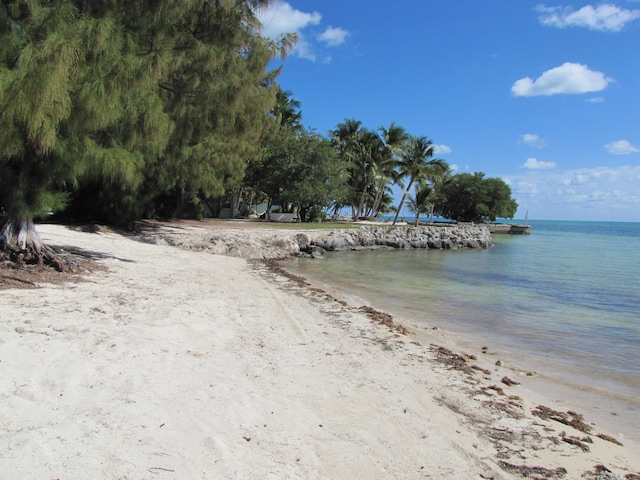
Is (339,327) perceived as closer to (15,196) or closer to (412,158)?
(15,196)

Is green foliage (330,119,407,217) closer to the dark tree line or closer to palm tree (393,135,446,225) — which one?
palm tree (393,135,446,225)

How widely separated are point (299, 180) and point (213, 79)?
26029 millimetres

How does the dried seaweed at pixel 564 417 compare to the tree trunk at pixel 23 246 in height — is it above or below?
below

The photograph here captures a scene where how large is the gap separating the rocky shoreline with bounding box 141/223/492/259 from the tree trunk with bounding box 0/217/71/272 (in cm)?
960

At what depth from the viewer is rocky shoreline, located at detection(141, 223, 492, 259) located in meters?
18.8

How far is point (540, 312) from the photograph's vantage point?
10.9 m

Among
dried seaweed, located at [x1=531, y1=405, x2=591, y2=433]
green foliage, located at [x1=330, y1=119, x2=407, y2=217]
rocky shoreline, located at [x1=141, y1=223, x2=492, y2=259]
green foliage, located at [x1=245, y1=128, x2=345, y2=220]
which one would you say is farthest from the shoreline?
green foliage, located at [x1=330, y1=119, x2=407, y2=217]

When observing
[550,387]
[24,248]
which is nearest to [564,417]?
[550,387]

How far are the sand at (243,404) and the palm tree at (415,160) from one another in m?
43.1

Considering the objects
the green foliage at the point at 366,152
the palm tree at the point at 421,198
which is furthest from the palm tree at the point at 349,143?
the palm tree at the point at 421,198

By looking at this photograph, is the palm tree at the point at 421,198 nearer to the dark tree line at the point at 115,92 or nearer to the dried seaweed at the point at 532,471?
the dark tree line at the point at 115,92

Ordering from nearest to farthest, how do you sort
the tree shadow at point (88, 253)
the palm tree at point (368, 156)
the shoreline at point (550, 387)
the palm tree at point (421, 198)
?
the shoreline at point (550, 387)
the tree shadow at point (88, 253)
the palm tree at point (368, 156)
the palm tree at point (421, 198)

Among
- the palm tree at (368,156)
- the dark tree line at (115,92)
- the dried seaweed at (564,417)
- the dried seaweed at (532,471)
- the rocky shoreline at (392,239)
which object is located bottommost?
the dried seaweed at (564,417)

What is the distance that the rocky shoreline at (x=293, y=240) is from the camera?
18828mm
